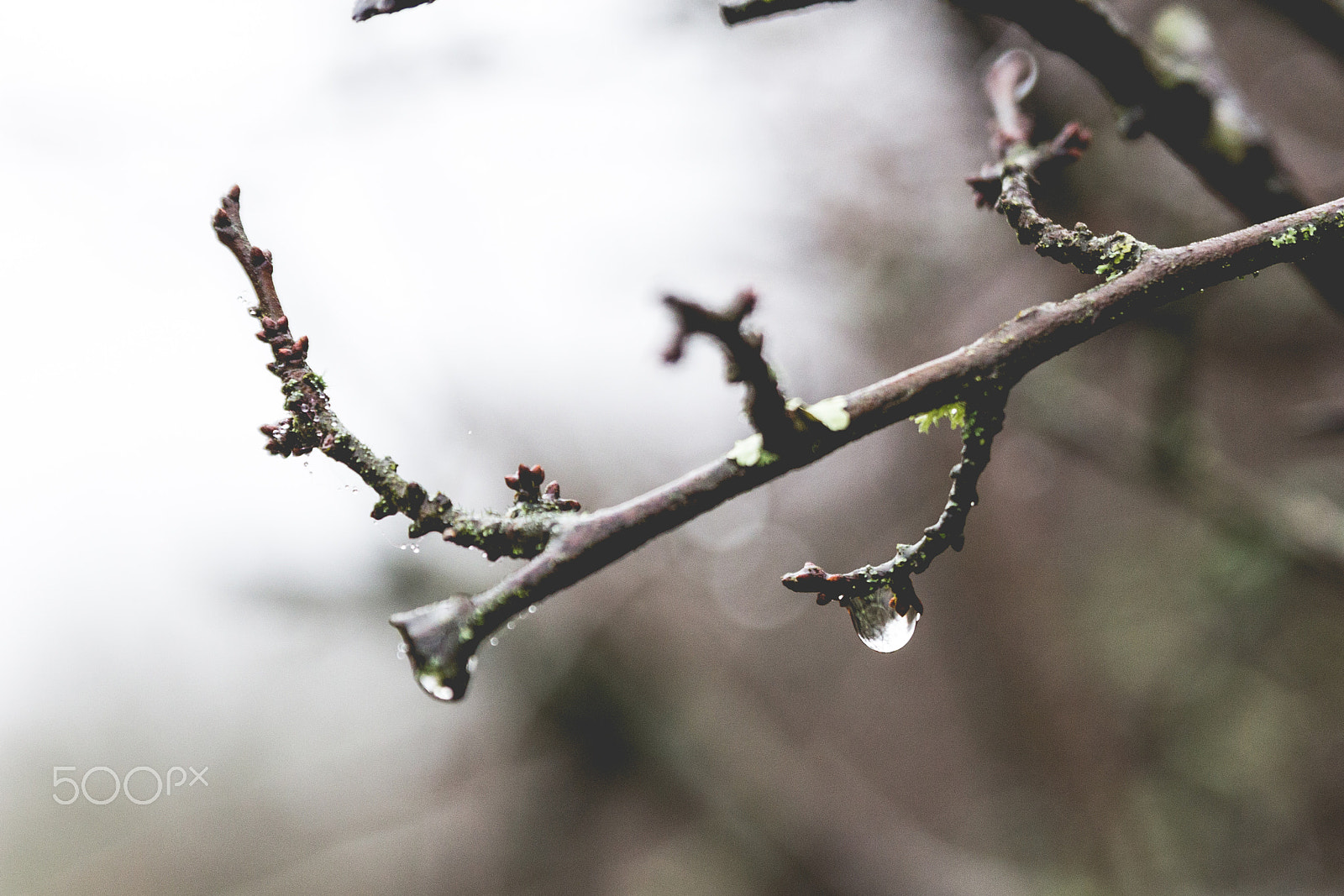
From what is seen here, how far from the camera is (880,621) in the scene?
0.62m

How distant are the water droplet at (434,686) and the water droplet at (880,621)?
323 mm

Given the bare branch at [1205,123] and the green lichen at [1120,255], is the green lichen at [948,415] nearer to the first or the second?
the green lichen at [1120,255]

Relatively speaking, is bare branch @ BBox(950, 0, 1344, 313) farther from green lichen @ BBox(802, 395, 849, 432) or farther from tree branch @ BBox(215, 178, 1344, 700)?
green lichen @ BBox(802, 395, 849, 432)

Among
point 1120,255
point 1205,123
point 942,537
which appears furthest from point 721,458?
point 1205,123

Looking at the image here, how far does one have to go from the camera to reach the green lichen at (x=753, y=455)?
0.47 meters

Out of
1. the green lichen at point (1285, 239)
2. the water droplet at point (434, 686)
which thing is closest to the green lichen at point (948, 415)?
the green lichen at point (1285, 239)

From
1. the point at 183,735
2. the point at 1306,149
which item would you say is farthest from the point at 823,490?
the point at 183,735

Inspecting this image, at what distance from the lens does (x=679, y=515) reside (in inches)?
17.9

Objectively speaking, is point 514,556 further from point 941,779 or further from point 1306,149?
point 941,779

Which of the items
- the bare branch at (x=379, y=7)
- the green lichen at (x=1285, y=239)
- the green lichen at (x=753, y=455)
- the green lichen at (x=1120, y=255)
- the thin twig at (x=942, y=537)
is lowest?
the thin twig at (x=942, y=537)

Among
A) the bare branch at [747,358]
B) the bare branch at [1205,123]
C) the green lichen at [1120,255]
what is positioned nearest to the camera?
the bare branch at [747,358]

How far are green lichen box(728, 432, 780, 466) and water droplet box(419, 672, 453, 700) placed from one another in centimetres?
22

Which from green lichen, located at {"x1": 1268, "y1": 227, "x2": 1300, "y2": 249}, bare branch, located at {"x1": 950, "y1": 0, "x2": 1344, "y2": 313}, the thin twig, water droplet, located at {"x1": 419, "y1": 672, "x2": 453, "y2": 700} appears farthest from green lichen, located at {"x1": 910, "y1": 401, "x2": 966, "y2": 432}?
bare branch, located at {"x1": 950, "y1": 0, "x2": 1344, "y2": 313}

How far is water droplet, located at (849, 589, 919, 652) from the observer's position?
609 mm
